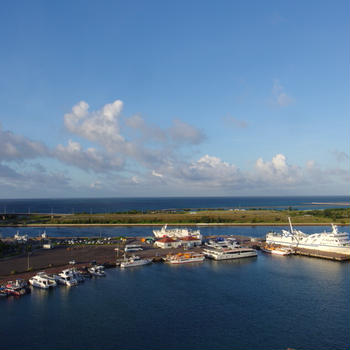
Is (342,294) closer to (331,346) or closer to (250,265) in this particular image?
(331,346)

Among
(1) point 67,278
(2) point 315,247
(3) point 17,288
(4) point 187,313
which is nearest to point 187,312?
(4) point 187,313

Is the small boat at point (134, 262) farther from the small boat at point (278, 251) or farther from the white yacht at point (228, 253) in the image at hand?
the small boat at point (278, 251)

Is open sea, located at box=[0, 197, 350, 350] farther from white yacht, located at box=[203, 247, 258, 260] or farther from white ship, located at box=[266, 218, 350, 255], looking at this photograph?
white ship, located at box=[266, 218, 350, 255]

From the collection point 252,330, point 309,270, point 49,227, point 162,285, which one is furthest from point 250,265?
point 49,227

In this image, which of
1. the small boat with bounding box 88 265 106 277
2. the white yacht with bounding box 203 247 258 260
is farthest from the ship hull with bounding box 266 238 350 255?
the small boat with bounding box 88 265 106 277

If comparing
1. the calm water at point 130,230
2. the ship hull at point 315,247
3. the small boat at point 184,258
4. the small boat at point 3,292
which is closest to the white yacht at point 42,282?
the small boat at point 3,292

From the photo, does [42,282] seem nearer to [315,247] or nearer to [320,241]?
[315,247]
